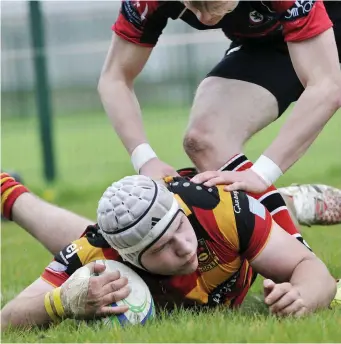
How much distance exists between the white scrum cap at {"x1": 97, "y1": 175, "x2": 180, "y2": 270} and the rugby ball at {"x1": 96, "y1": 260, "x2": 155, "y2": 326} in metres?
0.15

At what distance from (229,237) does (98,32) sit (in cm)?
2090

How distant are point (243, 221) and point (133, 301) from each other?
22.4 inches

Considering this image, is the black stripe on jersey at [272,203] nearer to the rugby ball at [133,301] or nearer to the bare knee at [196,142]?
the bare knee at [196,142]

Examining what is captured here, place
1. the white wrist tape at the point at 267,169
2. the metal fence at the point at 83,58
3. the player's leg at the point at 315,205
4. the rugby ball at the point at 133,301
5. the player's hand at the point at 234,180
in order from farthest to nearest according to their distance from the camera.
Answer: the metal fence at the point at 83,58 < the player's leg at the point at 315,205 < the white wrist tape at the point at 267,169 < the player's hand at the point at 234,180 < the rugby ball at the point at 133,301

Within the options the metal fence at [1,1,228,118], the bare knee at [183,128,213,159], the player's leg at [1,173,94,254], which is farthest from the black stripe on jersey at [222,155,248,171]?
the metal fence at [1,1,228,118]

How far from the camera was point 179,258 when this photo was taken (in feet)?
11.8

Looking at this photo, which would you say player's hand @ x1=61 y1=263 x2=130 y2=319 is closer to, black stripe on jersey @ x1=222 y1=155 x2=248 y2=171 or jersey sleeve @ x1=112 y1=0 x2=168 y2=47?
black stripe on jersey @ x1=222 y1=155 x2=248 y2=171

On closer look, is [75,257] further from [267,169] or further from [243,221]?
[267,169]

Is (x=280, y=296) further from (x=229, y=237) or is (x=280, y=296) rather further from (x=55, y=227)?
(x=55, y=227)

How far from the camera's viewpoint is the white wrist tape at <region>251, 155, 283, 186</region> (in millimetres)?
4172

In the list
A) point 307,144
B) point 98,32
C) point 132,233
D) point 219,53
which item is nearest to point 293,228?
point 307,144

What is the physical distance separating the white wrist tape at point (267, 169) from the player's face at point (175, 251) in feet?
2.10

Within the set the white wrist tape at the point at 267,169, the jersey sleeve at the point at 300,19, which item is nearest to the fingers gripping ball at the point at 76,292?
the white wrist tape at the point at 267,169

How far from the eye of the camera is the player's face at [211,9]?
3.98m
